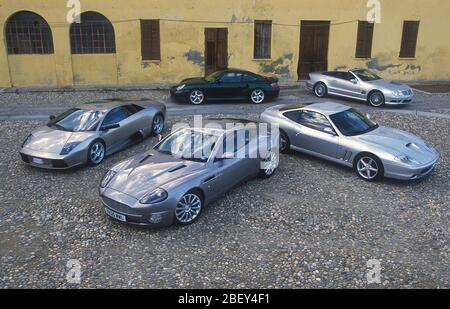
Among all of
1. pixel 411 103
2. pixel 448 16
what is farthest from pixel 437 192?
pixel 448 16

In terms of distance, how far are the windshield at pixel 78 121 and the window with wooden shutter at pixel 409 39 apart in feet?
52.3

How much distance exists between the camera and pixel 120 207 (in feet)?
20.5

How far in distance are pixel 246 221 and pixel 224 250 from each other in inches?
35.0

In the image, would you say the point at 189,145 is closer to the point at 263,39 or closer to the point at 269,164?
the point at 269,164

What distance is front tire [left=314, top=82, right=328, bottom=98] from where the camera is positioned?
15928 millimetres

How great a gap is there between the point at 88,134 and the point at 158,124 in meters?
2.46

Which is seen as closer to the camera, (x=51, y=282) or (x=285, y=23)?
(x=51, y=282)

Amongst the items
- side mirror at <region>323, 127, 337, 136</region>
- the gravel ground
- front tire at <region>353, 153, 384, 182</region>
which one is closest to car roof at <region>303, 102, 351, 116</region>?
side mirror at <region>323, 127, 337, 136</region>

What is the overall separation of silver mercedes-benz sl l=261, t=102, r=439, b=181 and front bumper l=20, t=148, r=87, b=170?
14.0 ft

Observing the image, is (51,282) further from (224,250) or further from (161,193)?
(224,250)

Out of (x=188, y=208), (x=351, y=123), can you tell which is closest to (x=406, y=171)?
(x=351, y=123)

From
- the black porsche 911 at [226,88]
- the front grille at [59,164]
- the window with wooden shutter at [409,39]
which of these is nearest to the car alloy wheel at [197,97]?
the black porsche 911 at [226,88]

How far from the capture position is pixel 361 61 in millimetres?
19438

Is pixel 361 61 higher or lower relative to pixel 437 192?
higher
